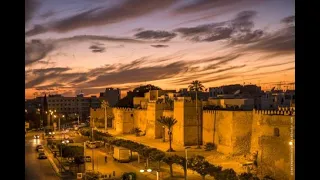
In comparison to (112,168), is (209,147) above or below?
above

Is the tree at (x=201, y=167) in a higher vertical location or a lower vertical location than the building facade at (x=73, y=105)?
lower

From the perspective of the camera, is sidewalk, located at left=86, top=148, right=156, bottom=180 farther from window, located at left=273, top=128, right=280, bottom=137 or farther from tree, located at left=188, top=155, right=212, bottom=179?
window, located at left=273, top=128, right=280, bottom=137

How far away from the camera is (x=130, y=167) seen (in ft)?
28.0

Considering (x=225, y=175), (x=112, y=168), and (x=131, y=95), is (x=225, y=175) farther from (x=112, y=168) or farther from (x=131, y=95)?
(x=131, y=95)

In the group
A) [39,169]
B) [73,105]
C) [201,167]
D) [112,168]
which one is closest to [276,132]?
[201,167]

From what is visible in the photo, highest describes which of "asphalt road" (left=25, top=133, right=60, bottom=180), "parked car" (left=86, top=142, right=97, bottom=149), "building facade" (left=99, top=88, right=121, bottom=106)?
"building facade" (left=99, top=88, right=121, bottom=106)

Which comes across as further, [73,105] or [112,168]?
[73,105]

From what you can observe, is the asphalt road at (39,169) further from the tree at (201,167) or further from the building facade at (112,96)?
the building facade at (112,96)

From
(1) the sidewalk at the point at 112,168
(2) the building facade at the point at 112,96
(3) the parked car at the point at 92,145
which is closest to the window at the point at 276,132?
(1) the sidewalk at the point at 112,168

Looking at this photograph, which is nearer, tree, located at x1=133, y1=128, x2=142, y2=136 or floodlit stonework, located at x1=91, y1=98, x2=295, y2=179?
floodlit stonework, located at x1=91, y1=98, x2=295, y2=179

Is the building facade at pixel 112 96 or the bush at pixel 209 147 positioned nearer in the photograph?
the bush at pixel 209 147

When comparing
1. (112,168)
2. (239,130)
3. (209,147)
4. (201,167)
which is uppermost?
(239,130)

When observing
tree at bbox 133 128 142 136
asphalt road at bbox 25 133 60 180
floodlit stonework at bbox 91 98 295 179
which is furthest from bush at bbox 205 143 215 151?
tree at bbox 133 128 142 136
